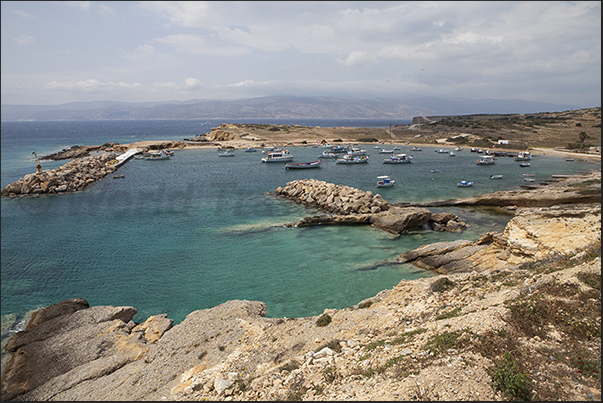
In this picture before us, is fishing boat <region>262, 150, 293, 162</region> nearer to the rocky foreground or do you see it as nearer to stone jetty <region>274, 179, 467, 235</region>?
stone jetty <region>274, 179, 467, 235</region>

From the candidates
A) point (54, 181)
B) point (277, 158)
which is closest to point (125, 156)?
point (54, 181)

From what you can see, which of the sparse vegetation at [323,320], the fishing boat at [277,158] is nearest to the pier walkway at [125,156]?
the fishing boat at [277,158]

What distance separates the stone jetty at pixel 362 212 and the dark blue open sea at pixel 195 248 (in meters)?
1.37

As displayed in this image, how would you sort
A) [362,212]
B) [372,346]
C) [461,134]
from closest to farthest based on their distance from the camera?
[372,346], [362,212], [461,134]

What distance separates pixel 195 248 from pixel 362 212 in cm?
1747

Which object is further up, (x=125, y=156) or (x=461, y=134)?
(x=461, y=134)

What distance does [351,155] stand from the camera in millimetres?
83312

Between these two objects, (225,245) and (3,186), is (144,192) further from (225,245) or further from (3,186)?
(225,245)

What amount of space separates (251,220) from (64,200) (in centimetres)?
2822

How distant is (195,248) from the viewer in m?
28.2

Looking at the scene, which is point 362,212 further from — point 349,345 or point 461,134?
point 461,134

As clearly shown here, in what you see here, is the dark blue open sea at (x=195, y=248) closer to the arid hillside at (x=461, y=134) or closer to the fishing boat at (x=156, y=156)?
the fishing boat at (x=156, y=156)

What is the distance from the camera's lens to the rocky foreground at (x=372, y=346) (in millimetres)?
8141

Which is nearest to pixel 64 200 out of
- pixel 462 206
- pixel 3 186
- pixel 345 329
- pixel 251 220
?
pixel 3 186
